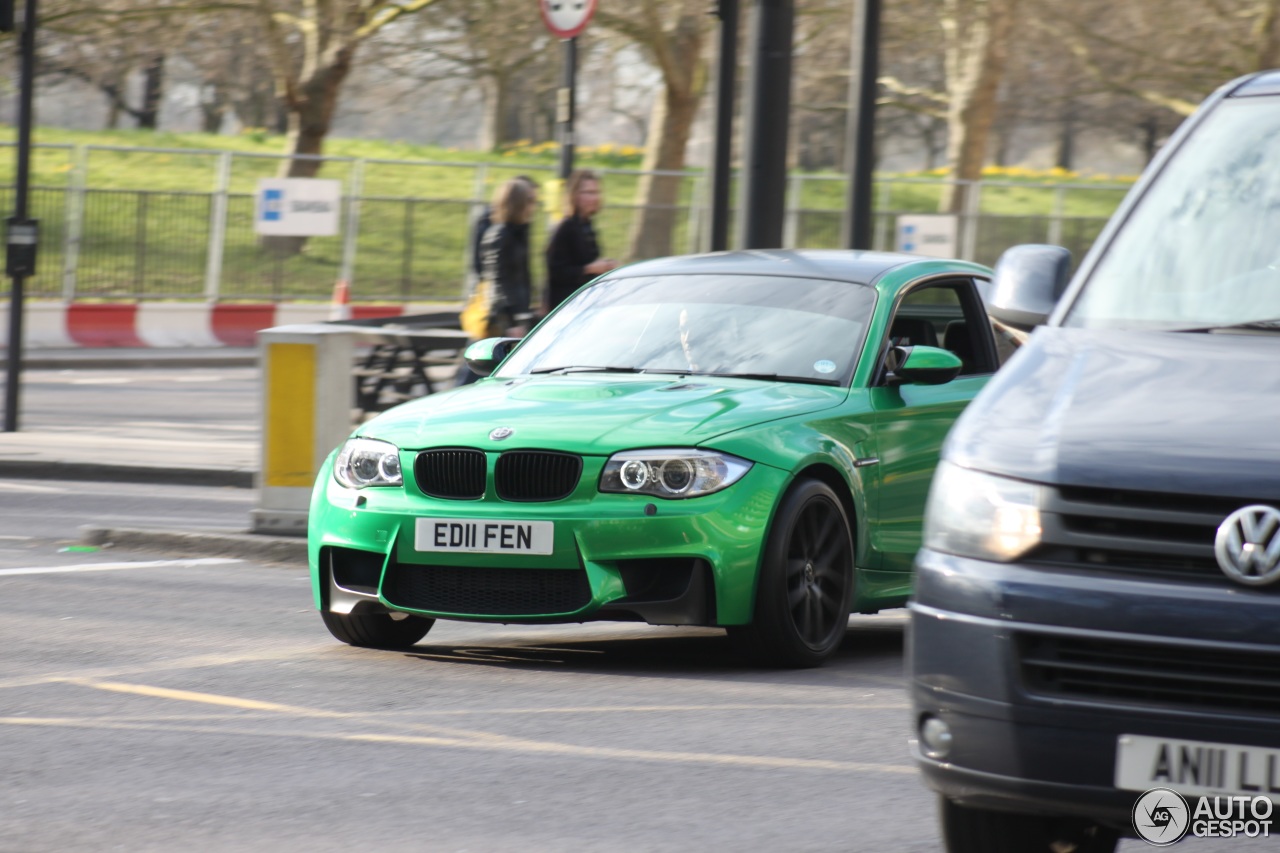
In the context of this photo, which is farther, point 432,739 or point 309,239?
point 309,239

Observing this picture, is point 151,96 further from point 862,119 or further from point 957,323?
point 957,323

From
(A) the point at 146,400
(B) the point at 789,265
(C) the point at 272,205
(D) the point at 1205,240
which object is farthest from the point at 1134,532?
(C) the point at 272,205

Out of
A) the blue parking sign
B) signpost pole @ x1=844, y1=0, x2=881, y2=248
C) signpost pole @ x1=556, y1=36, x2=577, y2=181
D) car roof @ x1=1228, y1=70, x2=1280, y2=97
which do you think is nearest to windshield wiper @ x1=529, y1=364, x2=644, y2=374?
car roof @ x1=1228, y1=70, x2=1280, y2=97

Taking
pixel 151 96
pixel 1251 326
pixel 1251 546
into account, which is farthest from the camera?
pixel 151 96

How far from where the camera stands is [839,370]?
8.12 metres

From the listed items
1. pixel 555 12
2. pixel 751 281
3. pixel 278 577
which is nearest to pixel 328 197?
pixel 555 12

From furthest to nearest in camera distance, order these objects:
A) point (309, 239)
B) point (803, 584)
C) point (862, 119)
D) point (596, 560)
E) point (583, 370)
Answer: point (309, 239) → point (862, 119) → point (583, 370) → point (803, 584) → point (596, 560)

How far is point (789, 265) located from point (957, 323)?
803mm

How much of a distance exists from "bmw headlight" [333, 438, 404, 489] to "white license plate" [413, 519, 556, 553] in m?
0.27

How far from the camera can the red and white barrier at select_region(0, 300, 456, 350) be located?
84.1 ft

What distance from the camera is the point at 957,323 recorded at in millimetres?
9000

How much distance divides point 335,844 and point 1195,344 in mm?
2175

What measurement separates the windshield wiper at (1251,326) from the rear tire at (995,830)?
109 cm

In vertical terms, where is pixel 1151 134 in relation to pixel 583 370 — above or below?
above
